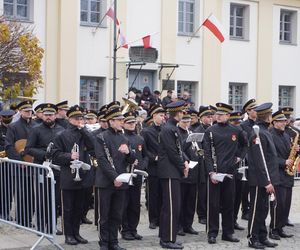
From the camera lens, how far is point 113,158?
9.84 m

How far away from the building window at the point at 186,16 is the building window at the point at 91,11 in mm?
3622

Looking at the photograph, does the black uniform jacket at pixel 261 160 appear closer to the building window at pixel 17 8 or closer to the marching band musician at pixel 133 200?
the marching band musician at pixel 133 200

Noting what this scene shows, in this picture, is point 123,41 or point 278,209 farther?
point 123,41

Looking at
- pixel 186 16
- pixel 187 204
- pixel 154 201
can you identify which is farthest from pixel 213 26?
pixel 187 204

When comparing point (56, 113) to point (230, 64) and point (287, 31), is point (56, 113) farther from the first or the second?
point (287, 31)

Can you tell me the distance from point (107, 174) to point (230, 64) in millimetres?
19149

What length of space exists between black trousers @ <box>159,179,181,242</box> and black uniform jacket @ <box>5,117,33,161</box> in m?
2.71

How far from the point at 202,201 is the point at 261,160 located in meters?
2.69

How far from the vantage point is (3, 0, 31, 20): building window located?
2214 centimetres

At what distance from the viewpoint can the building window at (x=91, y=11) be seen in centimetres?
2377

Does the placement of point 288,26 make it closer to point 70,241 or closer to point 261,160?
point 261,160

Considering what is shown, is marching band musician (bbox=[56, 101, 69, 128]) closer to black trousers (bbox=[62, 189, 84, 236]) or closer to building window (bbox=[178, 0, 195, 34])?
black trousers (bbox=[62, 189, 84, 236])

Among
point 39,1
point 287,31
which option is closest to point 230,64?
point 287,31

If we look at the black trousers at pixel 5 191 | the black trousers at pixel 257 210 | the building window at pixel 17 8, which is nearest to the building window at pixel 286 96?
the building window at pixel 17 8
